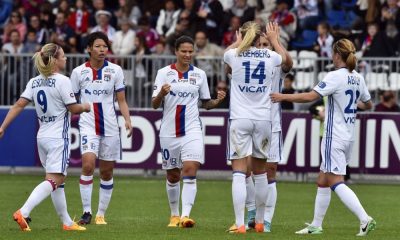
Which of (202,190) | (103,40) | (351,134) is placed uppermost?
(103,40)

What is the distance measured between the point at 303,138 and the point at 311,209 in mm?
5820

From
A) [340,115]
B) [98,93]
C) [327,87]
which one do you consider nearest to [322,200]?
[340,115]

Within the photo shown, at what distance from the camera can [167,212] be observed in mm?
19047

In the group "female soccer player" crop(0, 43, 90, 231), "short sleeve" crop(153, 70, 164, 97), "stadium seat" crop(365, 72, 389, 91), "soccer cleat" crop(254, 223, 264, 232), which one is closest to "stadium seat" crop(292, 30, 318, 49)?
"stadium seat" crop(365, 72, 389, 91)

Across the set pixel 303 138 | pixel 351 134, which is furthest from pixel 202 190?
pixel 351 134

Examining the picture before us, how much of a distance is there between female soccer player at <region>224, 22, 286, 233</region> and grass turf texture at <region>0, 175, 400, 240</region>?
642 mm

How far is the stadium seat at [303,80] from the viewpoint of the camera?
26000mm

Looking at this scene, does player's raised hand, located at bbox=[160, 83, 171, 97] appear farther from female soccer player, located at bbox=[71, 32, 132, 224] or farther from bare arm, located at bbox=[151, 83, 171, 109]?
female soccer player, located at bbox=[71, 32, 132, 224]

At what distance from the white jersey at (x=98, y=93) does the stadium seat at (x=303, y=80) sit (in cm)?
966

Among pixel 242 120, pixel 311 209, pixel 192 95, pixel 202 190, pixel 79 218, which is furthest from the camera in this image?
pixel 202 190

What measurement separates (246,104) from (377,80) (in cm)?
1128

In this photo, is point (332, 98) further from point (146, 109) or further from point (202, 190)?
point (146, 109)

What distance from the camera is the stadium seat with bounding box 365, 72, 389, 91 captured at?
25.8 metres

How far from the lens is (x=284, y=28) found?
2888 centimetres
